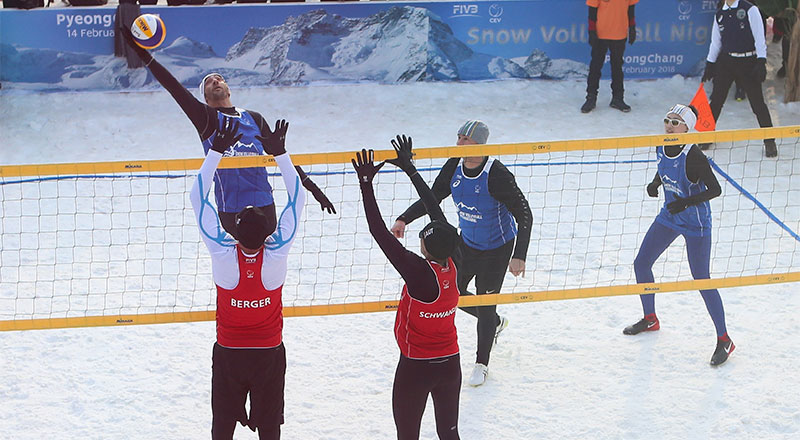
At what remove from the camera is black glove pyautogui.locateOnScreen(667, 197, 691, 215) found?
5.88m

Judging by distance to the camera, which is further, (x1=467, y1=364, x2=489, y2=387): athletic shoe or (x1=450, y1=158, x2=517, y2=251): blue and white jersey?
(x1=467, y1=364, x2=489, y2=387): athletic shoe

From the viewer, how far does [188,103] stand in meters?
5.52

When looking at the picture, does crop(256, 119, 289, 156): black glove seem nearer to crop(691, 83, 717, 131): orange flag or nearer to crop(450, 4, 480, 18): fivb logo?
crop(691, 83, 717, 131): orange flag

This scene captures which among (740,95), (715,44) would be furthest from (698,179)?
(740,95)

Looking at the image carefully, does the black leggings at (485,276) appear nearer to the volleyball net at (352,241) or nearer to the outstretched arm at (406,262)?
the volleyball net at (352,241)

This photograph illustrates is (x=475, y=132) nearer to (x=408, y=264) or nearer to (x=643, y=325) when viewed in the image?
(x=408, y=264)

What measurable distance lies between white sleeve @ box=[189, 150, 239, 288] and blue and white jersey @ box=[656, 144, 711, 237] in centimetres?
309

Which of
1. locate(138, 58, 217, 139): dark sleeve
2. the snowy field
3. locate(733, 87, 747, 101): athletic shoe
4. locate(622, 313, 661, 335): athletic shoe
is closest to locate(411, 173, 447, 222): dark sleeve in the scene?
the snowy field

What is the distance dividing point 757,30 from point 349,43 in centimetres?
501

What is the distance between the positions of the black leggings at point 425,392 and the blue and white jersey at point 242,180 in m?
1.76

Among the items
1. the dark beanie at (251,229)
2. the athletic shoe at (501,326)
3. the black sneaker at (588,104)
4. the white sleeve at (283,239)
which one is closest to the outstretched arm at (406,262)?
the white sleeve at (283,239)

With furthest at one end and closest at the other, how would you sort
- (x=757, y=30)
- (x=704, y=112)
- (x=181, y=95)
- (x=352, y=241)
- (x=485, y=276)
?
(x=757, y=30), (x=704, y=112), (x=352, y=241), (x=485, y=276), (x=181, y=95)

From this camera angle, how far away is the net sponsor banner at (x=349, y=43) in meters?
11.4

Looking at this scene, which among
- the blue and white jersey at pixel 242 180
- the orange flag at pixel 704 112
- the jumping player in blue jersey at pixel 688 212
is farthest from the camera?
the orange flag at pixel 704 112
